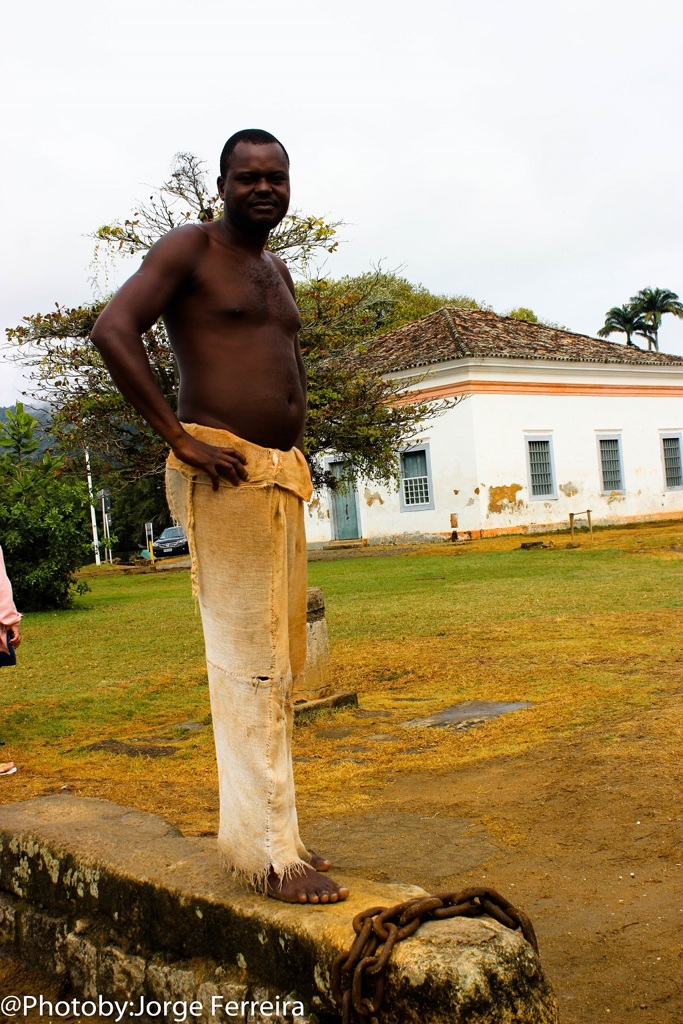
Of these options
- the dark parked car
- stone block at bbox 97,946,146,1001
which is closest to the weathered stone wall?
stone block at bbox 97,946,146,1001

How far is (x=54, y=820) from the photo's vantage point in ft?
12.1

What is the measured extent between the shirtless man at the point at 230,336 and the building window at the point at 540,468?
25478 mm

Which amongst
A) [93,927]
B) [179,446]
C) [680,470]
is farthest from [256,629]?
[680,470]

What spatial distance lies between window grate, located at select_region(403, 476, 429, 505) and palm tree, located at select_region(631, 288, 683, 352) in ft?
89.5

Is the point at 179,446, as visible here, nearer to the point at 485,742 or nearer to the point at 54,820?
the point at 54,820

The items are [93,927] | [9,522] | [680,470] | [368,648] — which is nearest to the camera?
[93,927]

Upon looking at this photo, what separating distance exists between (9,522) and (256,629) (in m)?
12.9

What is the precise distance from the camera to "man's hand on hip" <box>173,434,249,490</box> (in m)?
2.80

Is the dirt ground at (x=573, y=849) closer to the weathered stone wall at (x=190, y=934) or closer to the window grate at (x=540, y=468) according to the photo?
the weathered stone wall at (x=190, y=934)

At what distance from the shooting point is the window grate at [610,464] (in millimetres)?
30234

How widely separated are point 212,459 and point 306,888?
3.93ft

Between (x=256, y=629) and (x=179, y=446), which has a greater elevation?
(x=179, y=446)

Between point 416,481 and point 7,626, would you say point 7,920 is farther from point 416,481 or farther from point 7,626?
point 416,481

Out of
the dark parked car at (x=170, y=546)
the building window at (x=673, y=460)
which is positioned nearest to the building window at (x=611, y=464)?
the building window at (x=673, y=460)
